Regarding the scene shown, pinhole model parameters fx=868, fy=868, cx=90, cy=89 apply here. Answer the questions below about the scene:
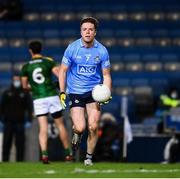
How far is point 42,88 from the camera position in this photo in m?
11.9

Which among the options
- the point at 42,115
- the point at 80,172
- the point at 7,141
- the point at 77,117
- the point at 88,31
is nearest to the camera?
the point at 80,172

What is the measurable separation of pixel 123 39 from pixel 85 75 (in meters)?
10.9

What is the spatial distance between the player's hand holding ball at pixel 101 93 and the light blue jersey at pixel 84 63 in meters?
0.27

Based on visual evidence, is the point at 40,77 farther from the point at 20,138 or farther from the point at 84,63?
the point at 20,138

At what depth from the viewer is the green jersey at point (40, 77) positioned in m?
11.9

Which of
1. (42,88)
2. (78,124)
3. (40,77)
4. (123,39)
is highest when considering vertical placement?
(123,39)

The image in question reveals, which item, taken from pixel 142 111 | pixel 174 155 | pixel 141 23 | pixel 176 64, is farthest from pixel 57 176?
pixel 141 23

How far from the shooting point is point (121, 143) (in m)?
14.9

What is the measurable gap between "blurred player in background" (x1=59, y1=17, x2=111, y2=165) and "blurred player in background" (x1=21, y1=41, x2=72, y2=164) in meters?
1.49

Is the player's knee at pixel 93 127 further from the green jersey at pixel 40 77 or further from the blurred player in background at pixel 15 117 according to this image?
the blurred player in background at pixel 15 117

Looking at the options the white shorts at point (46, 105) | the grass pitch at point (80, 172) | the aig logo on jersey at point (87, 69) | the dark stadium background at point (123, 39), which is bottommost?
the grass pitch at point (80, 172)

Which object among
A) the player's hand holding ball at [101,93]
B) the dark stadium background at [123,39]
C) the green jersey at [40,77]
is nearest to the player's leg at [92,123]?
the player's hand holding ball at [101,93]

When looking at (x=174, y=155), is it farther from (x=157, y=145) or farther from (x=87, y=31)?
(x=87, y=31)

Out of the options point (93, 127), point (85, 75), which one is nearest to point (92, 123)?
point (93, 127)
